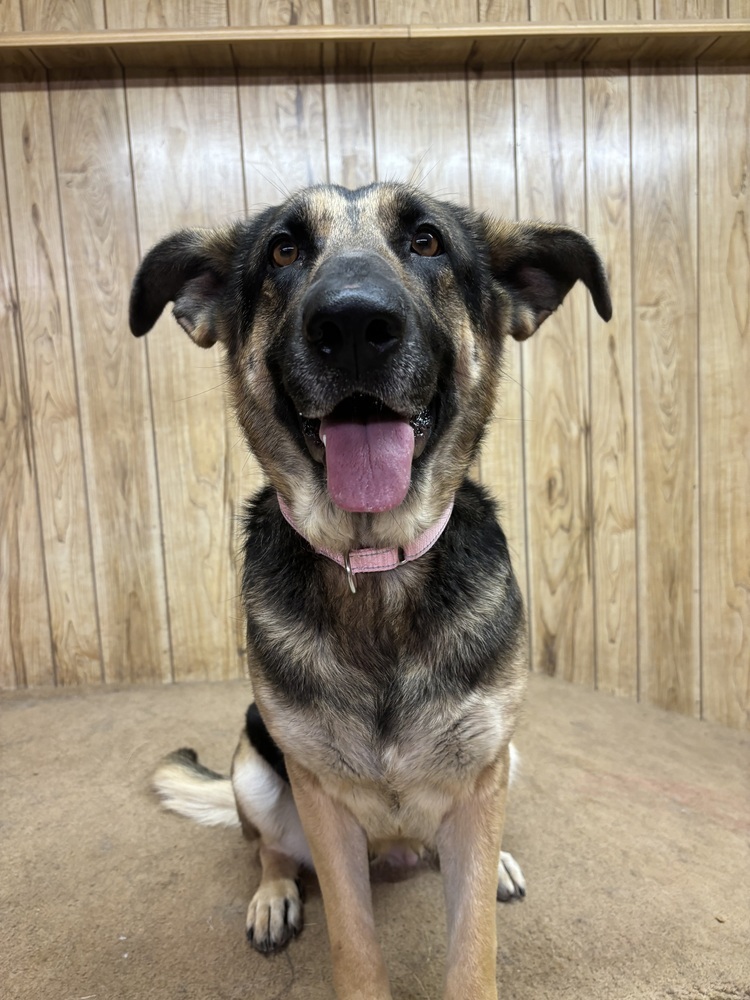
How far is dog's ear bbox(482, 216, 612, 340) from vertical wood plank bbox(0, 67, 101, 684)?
1910 millimetres

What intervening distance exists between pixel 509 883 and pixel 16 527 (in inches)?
91.2

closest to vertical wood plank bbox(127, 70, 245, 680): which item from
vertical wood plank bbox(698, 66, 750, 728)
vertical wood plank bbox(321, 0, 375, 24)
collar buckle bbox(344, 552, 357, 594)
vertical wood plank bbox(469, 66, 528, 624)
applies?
vertical wood plank bbox(321, 0, 375, 24)

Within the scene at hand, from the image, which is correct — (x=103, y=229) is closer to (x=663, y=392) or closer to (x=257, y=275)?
(x=257, y=275)

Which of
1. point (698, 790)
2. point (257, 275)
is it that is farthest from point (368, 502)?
point (698, 790)

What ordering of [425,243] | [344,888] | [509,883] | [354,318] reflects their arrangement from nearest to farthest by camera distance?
[354,318]
[344,888]
[425,243]
[509,883]

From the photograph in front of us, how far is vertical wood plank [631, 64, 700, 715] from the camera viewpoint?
2576mm

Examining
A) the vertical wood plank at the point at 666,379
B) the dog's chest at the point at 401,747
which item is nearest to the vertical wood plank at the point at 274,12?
the vertical wood plank at the point at 666,379

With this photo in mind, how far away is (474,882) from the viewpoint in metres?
1.31

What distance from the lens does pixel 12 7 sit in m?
2.49

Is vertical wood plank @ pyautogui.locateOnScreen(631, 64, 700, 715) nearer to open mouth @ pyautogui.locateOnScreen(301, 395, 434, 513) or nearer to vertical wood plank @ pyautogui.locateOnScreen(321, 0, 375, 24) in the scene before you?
vertical wood plank @ pyautogui.locateOnScreen(321, 0, 375, 24)

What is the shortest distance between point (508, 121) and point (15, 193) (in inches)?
77.9

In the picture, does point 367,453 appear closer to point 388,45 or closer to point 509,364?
point 509,364

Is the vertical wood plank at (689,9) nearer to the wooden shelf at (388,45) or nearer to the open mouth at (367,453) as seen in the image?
the wooden shelf at (388,45)

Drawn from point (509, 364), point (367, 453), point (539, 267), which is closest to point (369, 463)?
point (367, 453)
